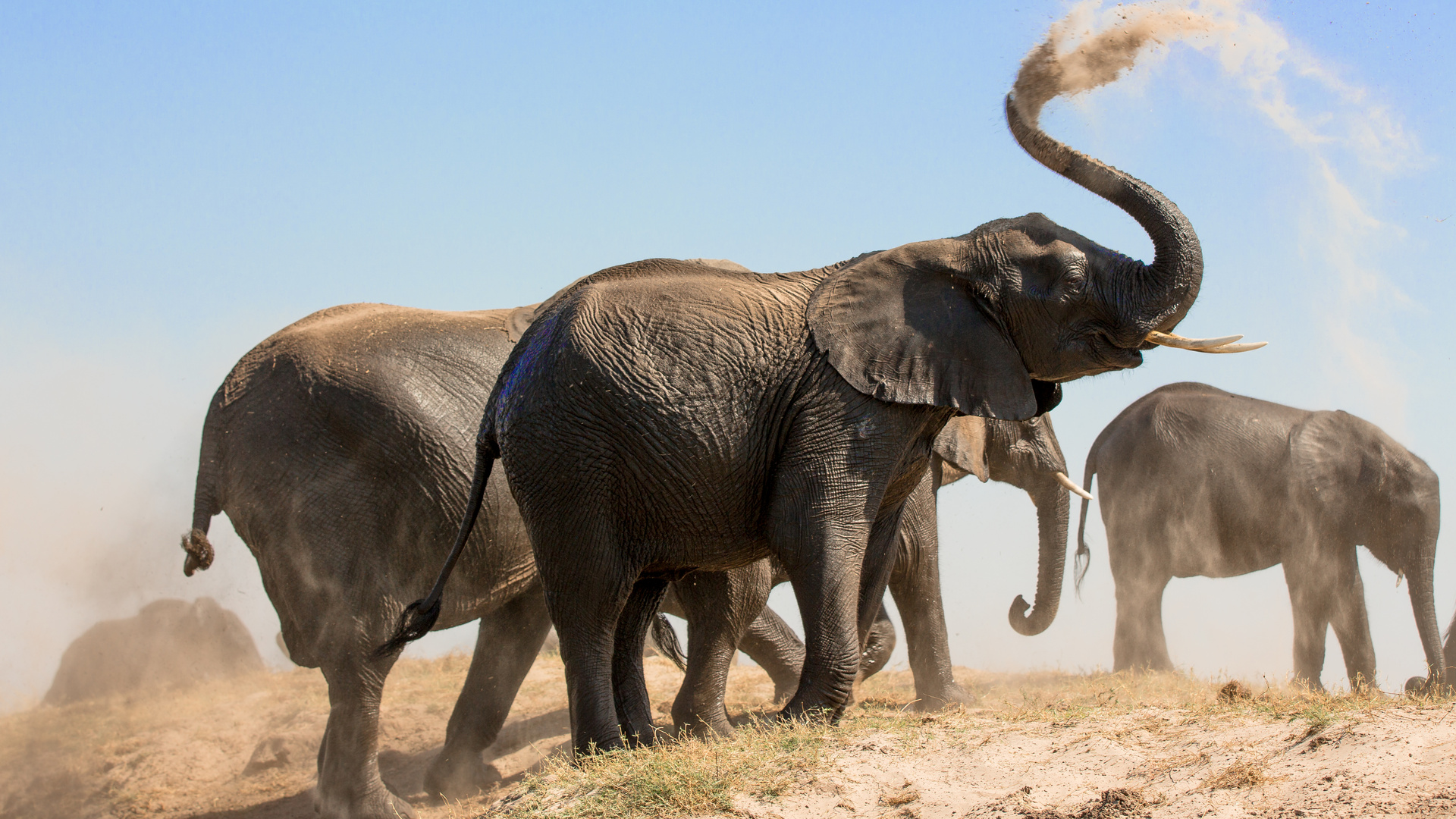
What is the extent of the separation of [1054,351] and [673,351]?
6.10 feet

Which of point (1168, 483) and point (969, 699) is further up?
point (1168, 483)

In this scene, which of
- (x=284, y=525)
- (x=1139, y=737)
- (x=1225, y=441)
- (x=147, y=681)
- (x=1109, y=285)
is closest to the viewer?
(x=1139, y=737)

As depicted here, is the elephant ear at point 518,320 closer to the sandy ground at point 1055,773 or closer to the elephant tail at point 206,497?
the elephant tail at point 206,497

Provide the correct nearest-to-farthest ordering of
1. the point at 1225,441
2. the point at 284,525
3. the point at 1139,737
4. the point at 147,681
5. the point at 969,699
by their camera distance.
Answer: the point at 1139,737 → the point at 284,525 → the point at 969,699 → the point at 1225,441 → the point at 147,681

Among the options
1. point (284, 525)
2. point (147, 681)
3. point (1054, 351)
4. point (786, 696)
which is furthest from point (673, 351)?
point (147, 681)

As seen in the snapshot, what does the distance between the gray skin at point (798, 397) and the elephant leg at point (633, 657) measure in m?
0.32

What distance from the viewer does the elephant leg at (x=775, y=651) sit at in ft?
32.7

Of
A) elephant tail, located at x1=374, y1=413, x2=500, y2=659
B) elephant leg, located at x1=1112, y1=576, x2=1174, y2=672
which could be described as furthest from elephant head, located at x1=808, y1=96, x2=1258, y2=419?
elephant leg, located at x1=1112, y1=576, x2=1174, y2=672

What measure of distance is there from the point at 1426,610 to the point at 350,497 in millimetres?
8793

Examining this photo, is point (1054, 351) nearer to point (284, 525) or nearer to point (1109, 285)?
point (1109, 285)

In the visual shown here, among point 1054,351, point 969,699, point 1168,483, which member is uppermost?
point 1054,351

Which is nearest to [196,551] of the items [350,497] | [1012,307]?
[350,497]

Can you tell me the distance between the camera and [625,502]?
255 inches

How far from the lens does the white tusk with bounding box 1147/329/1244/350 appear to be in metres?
6.47
